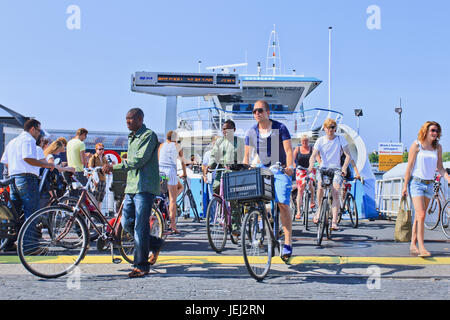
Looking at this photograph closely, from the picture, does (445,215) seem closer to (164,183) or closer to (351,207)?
(351,207)

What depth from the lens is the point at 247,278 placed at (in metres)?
4.62

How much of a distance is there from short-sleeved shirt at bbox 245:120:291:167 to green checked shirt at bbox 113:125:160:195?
1185mm

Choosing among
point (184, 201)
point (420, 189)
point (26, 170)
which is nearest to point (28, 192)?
point (26, 170)

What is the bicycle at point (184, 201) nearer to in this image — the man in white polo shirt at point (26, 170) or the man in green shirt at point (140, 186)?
the man in white polo shirt at point (26, 170)

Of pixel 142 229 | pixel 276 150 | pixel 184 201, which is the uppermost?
pixel 276 150

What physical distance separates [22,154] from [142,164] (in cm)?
188

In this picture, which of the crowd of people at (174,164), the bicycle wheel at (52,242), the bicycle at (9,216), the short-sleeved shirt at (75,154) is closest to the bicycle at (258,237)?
the crowd of people at (174,164)

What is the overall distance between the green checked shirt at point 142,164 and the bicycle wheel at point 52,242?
2.12ft

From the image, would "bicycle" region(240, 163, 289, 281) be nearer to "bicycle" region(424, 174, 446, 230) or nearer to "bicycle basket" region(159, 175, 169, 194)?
"bicycle basket" region(159, 175, 169, 194)

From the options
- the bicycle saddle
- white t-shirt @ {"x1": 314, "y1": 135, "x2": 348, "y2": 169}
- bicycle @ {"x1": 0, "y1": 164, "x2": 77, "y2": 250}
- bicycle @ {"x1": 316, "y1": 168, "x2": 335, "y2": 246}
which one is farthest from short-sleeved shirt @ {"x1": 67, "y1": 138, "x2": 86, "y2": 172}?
bicycle @ {"x1": 316, "y1": 168, "x2": 335, "y2": 246}

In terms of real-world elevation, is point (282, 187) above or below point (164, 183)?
above
